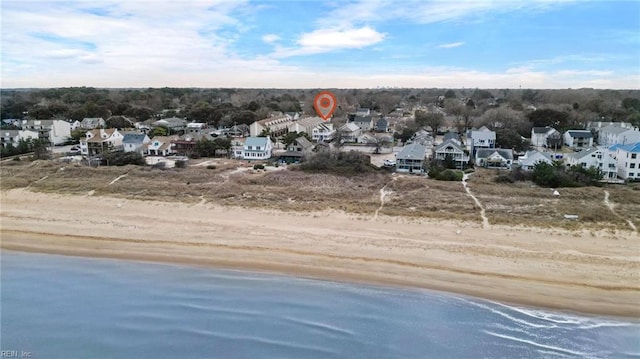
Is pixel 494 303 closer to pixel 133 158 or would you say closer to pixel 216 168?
pixel 216 168

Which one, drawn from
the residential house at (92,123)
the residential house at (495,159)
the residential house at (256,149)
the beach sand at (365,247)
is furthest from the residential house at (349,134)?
the residential house at (92,123)

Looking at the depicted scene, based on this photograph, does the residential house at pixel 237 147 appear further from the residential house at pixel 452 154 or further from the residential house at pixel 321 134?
the residential house at pixel 452 154

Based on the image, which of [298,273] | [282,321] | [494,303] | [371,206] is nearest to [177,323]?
[282,321]

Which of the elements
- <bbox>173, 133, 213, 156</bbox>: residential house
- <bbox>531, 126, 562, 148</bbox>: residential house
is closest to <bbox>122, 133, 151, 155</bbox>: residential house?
<bbox>173, 133, 213, 156</bbox>: residential house

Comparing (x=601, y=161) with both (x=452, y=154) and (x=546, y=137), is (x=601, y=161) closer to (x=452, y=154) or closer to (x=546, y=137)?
(x=452, y=154)

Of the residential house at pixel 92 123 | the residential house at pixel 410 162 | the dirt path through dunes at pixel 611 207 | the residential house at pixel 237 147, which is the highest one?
the residential house at pixel 92 123

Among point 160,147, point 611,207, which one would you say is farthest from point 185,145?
point 611,207
